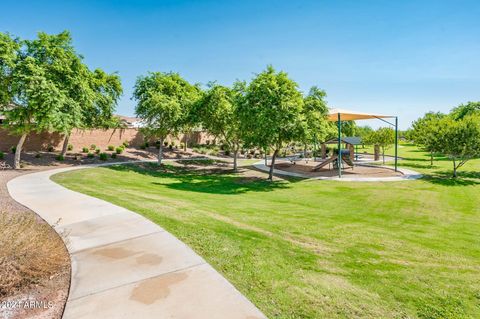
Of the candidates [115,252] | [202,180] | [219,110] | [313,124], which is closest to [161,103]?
[219,110]

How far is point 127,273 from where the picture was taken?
509cm

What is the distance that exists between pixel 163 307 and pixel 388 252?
5463 millimetres

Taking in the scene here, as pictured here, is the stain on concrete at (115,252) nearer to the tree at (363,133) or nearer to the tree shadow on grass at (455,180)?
the tree shadow on grass at (455,180)

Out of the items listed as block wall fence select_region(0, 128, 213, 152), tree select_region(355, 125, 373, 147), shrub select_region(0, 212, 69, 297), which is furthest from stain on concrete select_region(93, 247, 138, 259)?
tree select_region(355, 125, 373, 147)

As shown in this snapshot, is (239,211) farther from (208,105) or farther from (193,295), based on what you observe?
(208,105)

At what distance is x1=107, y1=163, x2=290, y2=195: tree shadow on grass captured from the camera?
1816 centimetres

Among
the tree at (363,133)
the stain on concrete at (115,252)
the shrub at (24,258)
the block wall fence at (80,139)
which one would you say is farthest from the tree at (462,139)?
the block wall fence at (80,139)

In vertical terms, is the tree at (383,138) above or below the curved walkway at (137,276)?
above

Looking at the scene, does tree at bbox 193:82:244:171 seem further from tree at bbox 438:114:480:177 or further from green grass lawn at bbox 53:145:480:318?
tree at bbox 438:114:480:177

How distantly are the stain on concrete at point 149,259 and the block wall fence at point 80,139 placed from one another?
22.6 metres

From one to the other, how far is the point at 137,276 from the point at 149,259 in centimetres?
66

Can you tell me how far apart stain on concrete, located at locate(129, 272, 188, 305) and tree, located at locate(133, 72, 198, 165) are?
76.3 ft

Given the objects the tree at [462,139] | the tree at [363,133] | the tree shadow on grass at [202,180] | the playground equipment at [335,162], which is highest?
the tree at [363,133]

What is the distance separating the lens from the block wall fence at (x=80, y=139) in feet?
84.5
